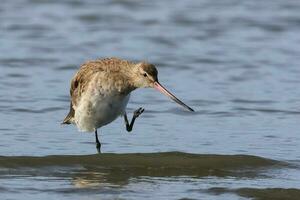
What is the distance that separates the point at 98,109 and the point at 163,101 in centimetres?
275

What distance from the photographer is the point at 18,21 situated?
61.8 ft

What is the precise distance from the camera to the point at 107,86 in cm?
1129

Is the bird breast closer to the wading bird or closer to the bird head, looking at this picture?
the wading bird

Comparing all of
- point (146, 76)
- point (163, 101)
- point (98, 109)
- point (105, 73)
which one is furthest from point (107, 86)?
point (163, 101)

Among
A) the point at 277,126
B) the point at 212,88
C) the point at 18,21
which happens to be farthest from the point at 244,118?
the point at 18,21

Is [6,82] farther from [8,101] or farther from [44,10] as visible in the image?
[44,10]

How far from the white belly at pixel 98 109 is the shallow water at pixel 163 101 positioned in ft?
1.00

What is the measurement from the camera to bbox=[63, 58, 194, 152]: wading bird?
11242mm

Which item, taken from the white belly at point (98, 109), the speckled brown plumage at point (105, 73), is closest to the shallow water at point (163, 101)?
the white belly at point (98, 109)

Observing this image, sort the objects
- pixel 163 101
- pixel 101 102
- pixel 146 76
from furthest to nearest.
Answer: pixel 163 101, pixel 101 102, pixel 146 76

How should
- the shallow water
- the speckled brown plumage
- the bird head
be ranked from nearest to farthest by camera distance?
the shallow water
the bird head
the speckled brown plumage

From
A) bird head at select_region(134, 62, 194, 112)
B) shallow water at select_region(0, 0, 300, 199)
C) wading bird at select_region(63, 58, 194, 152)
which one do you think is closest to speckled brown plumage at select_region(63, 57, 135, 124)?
wading bird at select_region(63, 58, 194, 152)

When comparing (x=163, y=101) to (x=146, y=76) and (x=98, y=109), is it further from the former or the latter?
(x=146, y=76)

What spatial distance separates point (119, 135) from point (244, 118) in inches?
64.2
